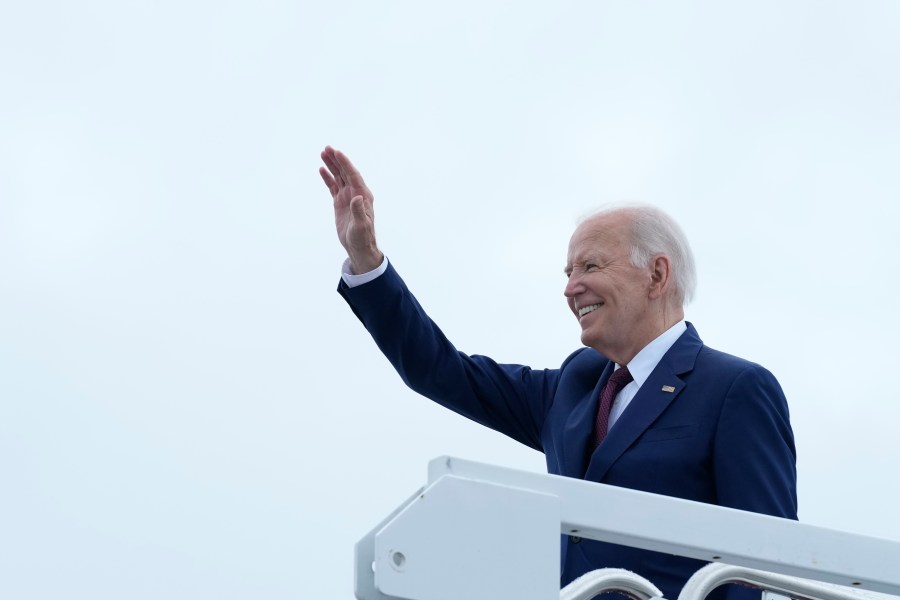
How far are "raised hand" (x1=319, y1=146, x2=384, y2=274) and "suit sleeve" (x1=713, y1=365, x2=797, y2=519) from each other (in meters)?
1.48

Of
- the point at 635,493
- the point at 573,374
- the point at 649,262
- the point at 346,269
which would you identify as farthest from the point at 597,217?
the point at 635,493

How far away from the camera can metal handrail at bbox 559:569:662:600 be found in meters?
2.21

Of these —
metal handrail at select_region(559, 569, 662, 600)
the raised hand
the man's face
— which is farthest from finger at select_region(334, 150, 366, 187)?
metal handrail at select_region(559, 569, 662, 600)

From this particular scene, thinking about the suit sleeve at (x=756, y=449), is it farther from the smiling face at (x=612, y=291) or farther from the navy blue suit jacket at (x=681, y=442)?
the smiling face at (x=612, y=291)

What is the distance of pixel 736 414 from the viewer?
3.70m

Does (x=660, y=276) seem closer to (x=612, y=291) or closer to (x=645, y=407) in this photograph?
(x=612, y=291)

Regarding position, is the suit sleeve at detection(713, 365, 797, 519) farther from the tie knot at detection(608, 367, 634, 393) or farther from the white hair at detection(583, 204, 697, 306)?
the white hair at detection(583, 204, 697, 306)

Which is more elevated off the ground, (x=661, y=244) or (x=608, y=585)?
(x=661, y=244)

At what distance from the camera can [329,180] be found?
4691 mm

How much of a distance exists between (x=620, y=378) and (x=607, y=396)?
12 centimetres

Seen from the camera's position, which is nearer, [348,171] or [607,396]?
[607,396]

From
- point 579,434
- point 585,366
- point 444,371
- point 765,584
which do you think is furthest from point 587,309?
point 765,584

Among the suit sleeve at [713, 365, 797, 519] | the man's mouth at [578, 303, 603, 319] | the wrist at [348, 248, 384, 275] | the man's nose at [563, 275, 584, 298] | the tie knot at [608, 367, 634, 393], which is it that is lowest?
the suit sleeve at [713, 365, 797, 519]

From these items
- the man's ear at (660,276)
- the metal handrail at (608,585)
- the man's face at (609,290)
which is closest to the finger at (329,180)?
the man's face at (609,290)
